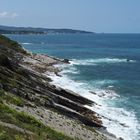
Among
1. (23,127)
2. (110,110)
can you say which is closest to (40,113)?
(23,127)

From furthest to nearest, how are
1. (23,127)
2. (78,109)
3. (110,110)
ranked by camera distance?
(110,110)
(78,109)
(23,127)

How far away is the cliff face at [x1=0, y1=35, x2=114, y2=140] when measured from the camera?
24866mm

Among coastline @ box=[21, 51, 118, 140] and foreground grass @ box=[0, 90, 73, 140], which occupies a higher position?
foreground grass @ box=[0, 90, 73, 140]

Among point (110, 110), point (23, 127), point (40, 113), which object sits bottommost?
point (110, 110)

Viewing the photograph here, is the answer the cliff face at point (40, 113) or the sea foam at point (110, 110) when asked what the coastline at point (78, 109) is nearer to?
the cliff face at point (40, 113)

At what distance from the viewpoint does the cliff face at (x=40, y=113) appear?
24866 millimetres

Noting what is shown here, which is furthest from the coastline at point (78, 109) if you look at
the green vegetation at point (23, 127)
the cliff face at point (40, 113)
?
the green vegetation at point (23, 127)

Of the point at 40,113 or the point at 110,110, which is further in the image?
the point at 110,110

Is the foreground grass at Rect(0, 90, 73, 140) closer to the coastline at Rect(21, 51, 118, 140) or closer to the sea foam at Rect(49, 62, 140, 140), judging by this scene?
the coastline at Rect(21, 51, 118, 140)

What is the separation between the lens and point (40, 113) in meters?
34.9

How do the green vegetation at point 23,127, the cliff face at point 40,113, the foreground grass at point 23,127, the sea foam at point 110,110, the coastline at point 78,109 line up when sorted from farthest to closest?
1. the sea foam at point 110,110
2. the coastline at point 78,109
3. the cliff face at point 40,113
4. the green vegetation at point 23,127
5. the foreground grass at point 23,127

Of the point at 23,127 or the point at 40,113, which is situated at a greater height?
the point at 23,127

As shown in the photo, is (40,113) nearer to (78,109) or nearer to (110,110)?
(78,109)

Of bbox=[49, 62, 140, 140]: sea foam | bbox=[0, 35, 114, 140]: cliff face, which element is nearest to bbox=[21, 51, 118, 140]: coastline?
bbox=[0, 35, 114, 140]: cliff face
